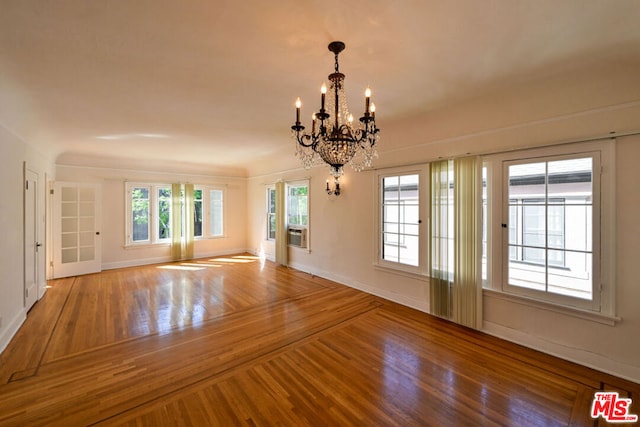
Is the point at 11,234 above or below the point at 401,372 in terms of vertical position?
above

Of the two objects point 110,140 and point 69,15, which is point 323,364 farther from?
point 110,140

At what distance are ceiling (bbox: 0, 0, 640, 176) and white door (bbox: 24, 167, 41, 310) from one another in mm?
785

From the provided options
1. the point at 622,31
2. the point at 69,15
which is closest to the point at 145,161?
the point at 69,15

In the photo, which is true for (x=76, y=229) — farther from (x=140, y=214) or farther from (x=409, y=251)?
(x=409, y=251)

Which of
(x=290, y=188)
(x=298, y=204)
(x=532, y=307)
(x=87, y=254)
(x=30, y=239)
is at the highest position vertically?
(x=290, y=188)

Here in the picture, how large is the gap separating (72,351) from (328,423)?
2.82m

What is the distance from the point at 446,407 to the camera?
2123 mm

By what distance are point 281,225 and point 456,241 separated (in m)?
4.22

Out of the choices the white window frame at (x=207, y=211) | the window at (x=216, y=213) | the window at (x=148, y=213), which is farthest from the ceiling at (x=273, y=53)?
the window at (x=216, y=213)

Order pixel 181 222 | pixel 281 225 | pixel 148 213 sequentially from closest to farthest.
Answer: pixel 281 225 → pixel 148 213 → pixel 181 222

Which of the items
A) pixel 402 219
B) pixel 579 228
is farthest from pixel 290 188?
pixel 579 228

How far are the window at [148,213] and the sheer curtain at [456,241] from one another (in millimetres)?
6660

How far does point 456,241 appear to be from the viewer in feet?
11.7

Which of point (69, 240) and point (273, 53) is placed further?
point (69, 240)
